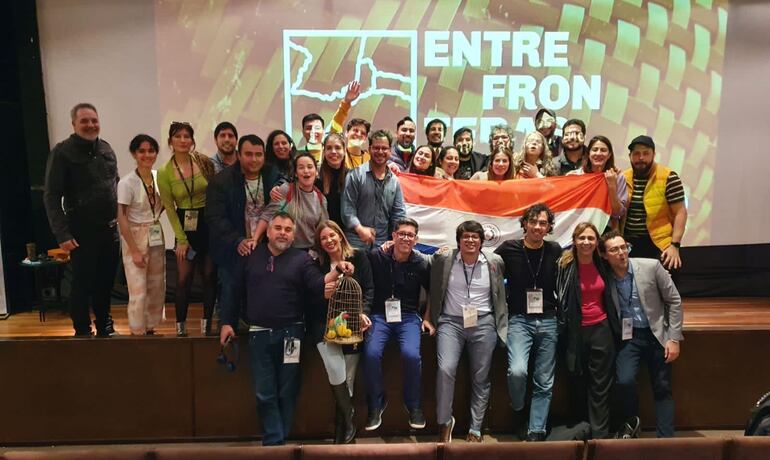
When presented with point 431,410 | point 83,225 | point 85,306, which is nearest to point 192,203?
point 83,225

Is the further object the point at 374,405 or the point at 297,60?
the point at 297,60

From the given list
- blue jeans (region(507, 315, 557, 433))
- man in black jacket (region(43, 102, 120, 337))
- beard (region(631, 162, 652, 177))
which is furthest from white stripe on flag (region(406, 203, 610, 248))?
man in black jacket (region(43, 102, 120, 337))

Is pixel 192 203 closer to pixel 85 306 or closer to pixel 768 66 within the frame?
pixel 85 306

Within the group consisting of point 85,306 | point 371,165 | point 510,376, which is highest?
point 371,165

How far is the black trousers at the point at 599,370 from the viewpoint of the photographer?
3.23m

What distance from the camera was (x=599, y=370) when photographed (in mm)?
3232

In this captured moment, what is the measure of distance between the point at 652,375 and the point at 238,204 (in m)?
2.69

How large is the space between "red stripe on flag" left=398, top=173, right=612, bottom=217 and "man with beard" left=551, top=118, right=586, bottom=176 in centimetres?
23

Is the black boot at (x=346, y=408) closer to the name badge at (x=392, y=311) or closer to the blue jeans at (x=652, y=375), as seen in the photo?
the name badge at (x=392, y=311)

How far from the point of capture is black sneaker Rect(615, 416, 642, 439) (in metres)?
3.21

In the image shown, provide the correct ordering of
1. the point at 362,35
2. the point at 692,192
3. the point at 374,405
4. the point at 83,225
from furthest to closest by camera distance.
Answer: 1. the point at 692,192
2. the point at 362,35
3. the point at 83,225
4. the point at 374,405

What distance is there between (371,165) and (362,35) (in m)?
2.46

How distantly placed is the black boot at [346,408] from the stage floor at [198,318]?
2.00 m

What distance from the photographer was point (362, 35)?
218 inches
